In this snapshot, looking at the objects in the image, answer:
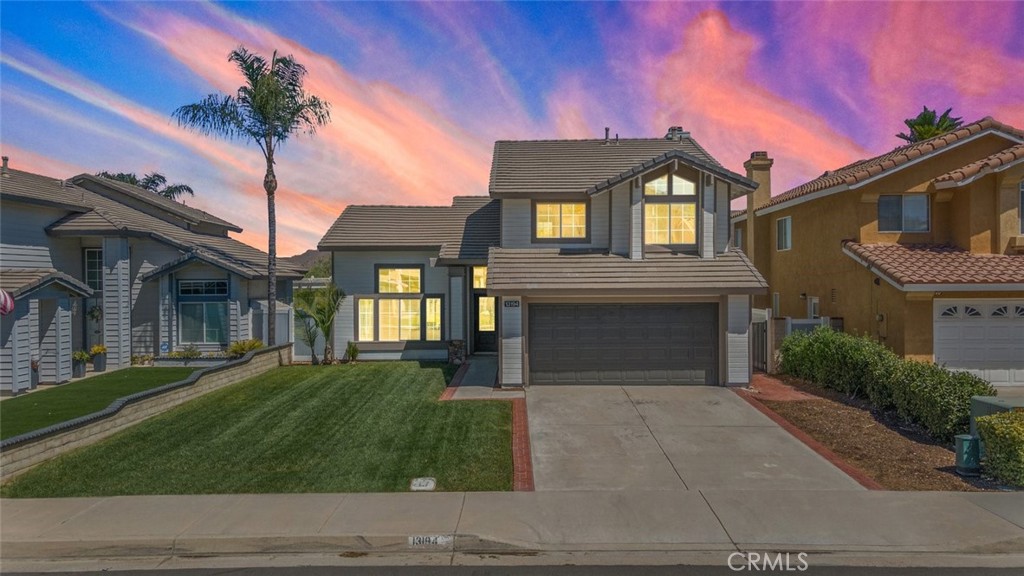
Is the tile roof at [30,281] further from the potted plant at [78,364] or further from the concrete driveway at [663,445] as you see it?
the concrete driveway at [663,445]

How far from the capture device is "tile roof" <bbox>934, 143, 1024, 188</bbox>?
591 inches

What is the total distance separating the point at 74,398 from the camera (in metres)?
13.0

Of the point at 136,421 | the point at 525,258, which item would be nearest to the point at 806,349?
the point at 525,258

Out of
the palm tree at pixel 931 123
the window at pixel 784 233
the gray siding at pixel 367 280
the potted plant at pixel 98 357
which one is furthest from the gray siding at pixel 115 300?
the palm tree at pixel 931 123

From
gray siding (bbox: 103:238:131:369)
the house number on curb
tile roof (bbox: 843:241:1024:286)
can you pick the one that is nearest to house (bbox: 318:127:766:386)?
tile roof (bbox: 843:241:1024:286)

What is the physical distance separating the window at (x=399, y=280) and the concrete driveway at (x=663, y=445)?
726 centimetres

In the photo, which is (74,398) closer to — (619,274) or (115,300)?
(115,300)

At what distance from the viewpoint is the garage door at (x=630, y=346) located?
46.4ft

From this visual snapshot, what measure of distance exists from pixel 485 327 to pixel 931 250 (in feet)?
46.3

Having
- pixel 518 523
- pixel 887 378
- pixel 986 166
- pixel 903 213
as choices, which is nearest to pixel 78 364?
pixel 518 523

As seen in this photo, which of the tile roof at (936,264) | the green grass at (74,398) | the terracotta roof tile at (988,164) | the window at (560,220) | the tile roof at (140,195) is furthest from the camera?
the tile roof at (140,195)

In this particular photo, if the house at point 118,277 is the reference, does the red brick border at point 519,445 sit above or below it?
below

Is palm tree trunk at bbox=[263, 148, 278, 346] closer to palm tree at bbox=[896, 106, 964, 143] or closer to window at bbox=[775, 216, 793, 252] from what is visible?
window at bbox=[775, 216, 793, 252]

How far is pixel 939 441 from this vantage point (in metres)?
9.84
